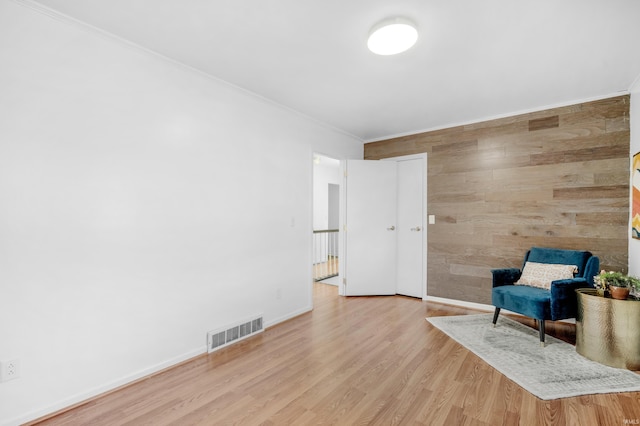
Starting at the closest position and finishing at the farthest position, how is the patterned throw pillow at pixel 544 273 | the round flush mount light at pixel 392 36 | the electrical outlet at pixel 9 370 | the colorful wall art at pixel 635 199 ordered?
the electrical outlet at pixel 9 370, the round flush mount light at pixel 392 36, the colorful wall art at pixel 635 199, the patterned throw pillow at pixel 544 273

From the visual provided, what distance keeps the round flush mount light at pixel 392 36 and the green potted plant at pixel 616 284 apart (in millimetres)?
2498

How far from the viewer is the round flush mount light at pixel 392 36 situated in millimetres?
1954

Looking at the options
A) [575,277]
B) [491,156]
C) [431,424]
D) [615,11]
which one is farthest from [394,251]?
[615,11]

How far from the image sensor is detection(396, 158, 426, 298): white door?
14.8ft

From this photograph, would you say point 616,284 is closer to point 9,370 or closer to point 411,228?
point 411,228

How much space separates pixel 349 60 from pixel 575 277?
3058mm

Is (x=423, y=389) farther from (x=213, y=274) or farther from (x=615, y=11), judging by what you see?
(x=615, y=11)

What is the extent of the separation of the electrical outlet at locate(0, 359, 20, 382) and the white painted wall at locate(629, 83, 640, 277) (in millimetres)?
4920

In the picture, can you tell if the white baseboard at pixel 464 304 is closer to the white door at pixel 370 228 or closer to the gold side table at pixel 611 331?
the white door at pixel 370 228

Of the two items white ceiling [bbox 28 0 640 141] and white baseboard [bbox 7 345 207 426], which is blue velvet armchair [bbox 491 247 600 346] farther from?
white baseboard [bbox 7 345 207 426]

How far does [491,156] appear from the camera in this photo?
12.7 ft

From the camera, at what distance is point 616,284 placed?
249cm

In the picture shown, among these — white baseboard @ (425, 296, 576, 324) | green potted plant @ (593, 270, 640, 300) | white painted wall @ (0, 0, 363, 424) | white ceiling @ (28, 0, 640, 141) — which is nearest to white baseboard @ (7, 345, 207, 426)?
white painted wall @ (0, 0, 363, 424)

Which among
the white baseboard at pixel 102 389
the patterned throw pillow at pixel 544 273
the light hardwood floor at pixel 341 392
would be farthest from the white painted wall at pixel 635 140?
the white baseboard at pixel 102 389
